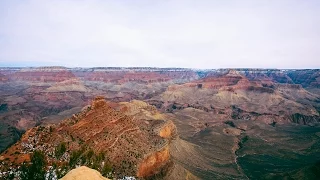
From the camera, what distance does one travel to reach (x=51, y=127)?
72.2 metres

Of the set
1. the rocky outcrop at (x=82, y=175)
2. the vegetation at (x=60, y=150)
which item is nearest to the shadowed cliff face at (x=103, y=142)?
the vegetation at (x=60, y=150)

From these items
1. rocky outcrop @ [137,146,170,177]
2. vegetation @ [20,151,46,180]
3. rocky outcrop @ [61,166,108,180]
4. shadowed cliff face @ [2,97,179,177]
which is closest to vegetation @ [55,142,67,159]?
shadowed cliff face @ [2,97,179,177]

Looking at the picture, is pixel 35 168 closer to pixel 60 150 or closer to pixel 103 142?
pixel 60 150

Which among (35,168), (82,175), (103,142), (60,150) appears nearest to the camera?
(82,175)

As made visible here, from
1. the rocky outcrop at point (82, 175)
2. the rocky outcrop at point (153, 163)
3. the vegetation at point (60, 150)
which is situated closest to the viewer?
the rocky outcrop at point (82, 175)

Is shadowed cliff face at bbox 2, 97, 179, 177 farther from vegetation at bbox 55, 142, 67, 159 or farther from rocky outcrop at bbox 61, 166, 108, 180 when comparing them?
rocky outcrop at bbox 61, 166, 108, 180

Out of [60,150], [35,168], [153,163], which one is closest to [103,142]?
[60,150]

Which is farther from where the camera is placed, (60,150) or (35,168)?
(60,150)

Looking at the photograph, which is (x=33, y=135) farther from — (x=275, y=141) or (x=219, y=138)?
(x=275, y=141)

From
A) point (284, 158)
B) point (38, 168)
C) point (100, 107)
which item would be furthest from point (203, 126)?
point (38, 168)

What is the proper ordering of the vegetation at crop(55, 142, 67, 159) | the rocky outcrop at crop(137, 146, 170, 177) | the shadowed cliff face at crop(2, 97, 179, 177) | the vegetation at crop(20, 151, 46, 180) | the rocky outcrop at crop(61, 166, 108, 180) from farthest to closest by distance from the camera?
the rocky outcrop at crop(137, 146, 170, 177), the shadowed cliff face at crop(2, 97, 179, 177), the vegetation at crop(55, 142, 67, 159), the vegetation at crop(20, 151, 46, 180), the rocky outcrop at crop(61, 166, 108, 180)

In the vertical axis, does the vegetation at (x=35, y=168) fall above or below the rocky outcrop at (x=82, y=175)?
below

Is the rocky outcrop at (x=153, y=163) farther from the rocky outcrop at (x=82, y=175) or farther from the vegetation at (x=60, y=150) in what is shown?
the rocky outcrop at (x=82, y=175)

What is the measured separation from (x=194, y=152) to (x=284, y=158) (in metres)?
39.6
